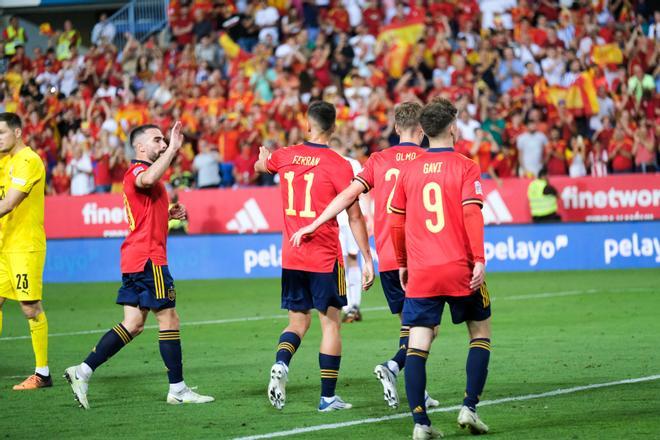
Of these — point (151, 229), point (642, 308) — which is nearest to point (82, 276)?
point (642, 308)

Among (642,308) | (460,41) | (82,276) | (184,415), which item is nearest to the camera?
(184,415)

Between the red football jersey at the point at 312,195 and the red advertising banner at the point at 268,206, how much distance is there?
14175 mm

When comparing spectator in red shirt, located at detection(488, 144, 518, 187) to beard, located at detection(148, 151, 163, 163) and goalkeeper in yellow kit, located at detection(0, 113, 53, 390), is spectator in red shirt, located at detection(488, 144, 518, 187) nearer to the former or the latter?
goalkeeper in yellow kit, located at detection(0, 113, 53, 390)

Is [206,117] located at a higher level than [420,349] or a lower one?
higher

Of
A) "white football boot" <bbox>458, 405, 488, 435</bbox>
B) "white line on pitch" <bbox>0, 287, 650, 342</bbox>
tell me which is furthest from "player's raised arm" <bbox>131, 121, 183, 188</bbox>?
"white line on pitch" <bbox>0, 287, 650, 342</bbox>

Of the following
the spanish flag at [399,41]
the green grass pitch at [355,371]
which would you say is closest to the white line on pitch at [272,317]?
the green grass pitch at [355,371]

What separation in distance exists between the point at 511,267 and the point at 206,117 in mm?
8693

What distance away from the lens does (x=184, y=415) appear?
8758 mm

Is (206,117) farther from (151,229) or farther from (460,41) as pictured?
(151,229)

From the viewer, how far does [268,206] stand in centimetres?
2491

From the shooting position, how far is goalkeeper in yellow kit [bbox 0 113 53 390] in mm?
10344

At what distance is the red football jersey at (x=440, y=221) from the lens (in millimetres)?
7441

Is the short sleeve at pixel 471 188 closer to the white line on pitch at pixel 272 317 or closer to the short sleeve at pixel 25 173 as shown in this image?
the short sleeve at pixel 25 173

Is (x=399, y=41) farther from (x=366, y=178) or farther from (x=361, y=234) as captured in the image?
(x=366, y=178)
